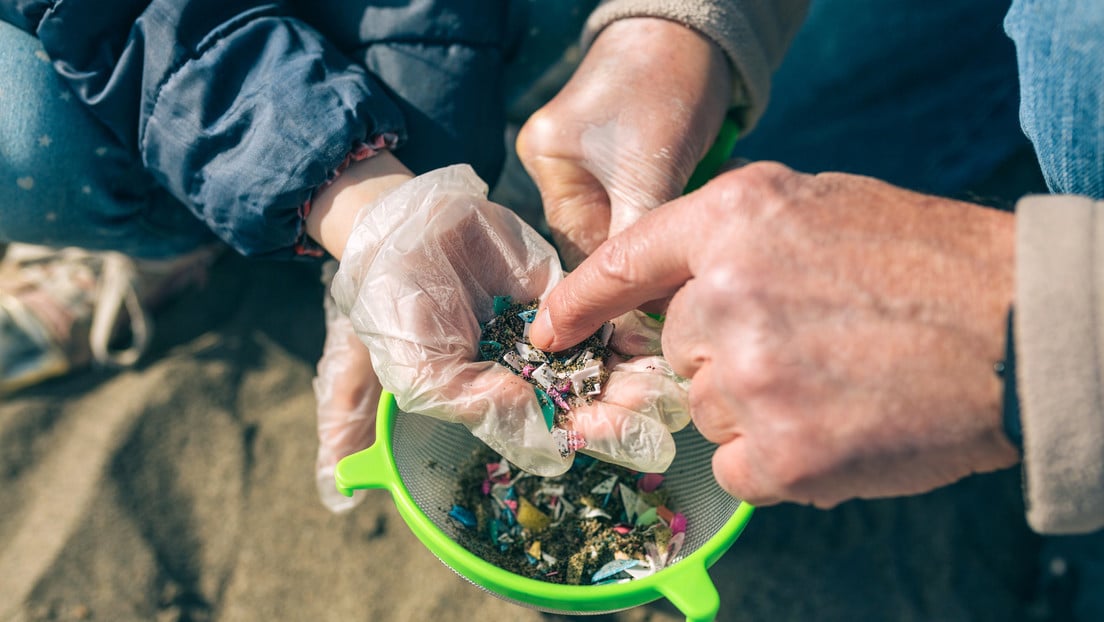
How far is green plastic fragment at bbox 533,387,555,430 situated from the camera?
1.46 metres

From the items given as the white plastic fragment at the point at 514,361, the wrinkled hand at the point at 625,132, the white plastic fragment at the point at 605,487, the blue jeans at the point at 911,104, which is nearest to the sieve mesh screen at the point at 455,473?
the white plastic fragment at the point at 605,487

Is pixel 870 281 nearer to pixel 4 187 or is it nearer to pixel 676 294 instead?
pixel 676 294

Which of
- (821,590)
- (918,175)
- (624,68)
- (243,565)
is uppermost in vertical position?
(624,68)

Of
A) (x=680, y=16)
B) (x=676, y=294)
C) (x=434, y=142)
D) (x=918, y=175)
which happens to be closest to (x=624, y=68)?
(x=680, y=16)

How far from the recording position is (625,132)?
173 cm

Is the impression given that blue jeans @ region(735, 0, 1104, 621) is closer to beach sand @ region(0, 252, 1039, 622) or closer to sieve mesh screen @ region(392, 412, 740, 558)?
beach sand @ region(0, 252, 1039, 622)

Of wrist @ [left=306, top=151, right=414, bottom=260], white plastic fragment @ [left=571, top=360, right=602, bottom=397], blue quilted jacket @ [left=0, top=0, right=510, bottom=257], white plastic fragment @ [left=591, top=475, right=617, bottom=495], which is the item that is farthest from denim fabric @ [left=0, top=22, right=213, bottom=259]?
white plastic fragment @ [left=591, top=475, right=617, bottom=495]

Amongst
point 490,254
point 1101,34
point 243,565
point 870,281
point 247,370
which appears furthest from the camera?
point 247,370

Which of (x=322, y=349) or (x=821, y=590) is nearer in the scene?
(x=821, y=590)

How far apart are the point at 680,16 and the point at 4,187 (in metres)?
1.69

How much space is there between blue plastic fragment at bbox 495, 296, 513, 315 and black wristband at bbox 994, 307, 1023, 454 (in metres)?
0.93

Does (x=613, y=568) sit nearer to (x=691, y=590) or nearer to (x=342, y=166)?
(x=691, y=590)

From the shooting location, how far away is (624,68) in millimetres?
1814

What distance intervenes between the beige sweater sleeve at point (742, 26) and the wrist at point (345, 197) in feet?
2.48
